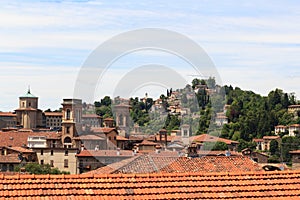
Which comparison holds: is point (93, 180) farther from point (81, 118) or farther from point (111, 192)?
point (81, 118)

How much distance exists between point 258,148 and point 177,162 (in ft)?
285

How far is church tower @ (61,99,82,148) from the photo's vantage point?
8554cm

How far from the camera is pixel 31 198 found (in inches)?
339

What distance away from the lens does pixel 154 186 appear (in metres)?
9.26

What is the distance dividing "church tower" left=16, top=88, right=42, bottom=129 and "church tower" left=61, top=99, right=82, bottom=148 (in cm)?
2909

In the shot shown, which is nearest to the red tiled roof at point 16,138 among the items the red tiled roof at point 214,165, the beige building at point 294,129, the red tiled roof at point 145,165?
the beige building at point 294,129

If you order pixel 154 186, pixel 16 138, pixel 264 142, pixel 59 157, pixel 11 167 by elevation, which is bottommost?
pixel 11 167

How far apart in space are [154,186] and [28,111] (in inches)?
4340

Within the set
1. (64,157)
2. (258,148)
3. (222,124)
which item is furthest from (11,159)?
(222,124)

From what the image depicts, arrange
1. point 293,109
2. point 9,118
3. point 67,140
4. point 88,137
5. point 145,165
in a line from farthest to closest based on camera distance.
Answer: point 9,118 → point 293,109 → point 67,140 → point 88,137 → point 145,165

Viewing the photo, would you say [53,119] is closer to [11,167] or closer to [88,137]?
[88,137]

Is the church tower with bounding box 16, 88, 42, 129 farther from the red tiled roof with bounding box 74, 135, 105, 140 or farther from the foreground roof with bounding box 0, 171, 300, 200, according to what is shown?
the foreground roof with bounding box 0, 171, 300, 200

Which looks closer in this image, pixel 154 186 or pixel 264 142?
pixel 154 186

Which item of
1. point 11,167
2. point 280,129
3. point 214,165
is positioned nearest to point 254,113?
point 280,129
